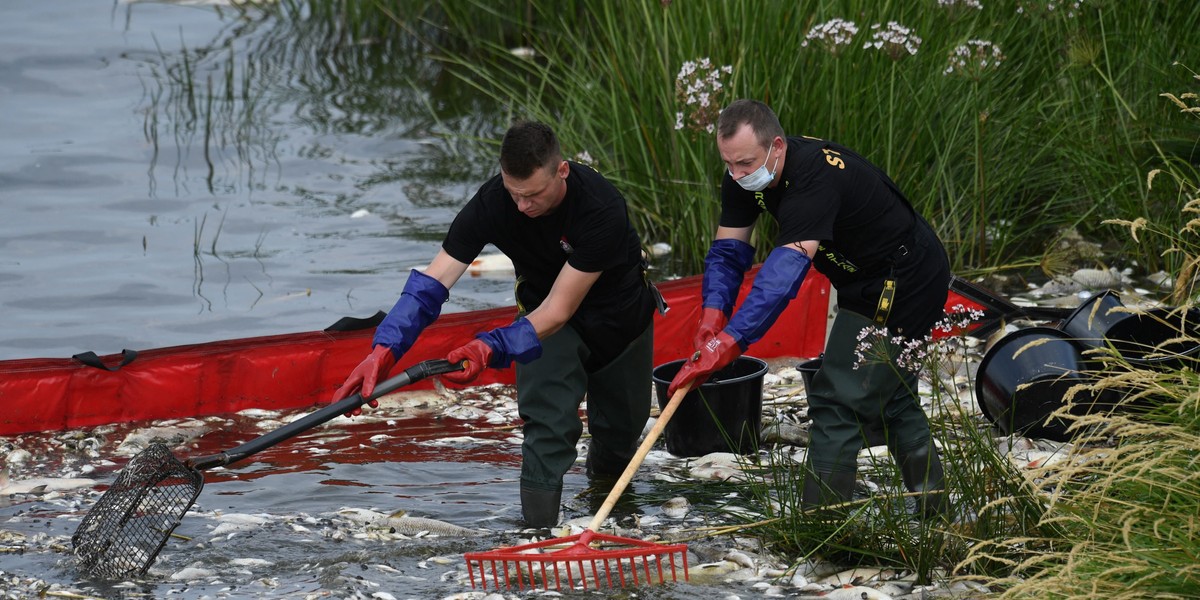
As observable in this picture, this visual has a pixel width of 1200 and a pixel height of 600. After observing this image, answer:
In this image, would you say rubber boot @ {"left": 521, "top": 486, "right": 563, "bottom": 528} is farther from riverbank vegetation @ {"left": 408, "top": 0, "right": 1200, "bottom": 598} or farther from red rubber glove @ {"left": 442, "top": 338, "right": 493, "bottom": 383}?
riverbank vegetation @ {"left": 408, "top": 0, "right": 1200, "bottom": 598}

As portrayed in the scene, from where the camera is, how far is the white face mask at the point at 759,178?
4.85 meters

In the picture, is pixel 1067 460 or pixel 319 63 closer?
pixel 1067 460

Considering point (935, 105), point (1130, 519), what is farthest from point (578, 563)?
point (935, 105)

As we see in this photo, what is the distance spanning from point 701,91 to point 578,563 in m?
3.31

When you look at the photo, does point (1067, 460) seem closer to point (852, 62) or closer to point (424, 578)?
point (424, 578)

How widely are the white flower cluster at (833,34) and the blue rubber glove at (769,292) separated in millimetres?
2449

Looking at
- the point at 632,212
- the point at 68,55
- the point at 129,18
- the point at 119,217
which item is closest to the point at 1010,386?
the point at 632,212

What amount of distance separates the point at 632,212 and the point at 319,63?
23.2 feet

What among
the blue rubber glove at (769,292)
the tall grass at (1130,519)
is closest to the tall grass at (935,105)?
the blue rubber glove at (769,292)

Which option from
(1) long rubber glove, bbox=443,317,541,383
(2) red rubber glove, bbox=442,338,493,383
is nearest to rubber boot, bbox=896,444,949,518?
(1) long rubber glove, bbox=443,317,541,383

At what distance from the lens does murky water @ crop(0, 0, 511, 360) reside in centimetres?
882

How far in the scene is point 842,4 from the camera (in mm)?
7941

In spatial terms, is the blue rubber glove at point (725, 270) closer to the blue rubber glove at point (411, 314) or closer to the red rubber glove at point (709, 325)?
the red rubber glove at point (709, 325)

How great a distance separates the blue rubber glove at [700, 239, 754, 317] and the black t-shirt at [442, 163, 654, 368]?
0.32m
